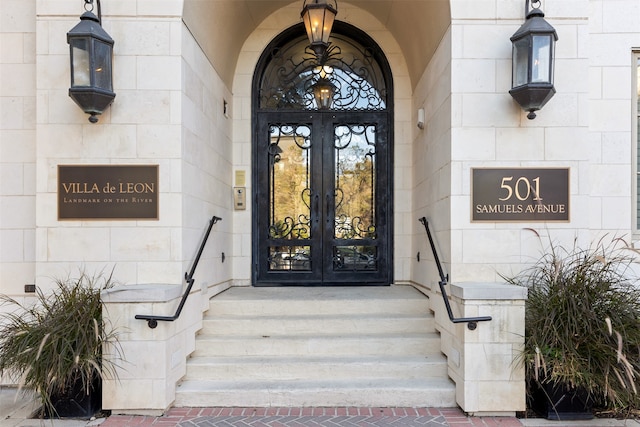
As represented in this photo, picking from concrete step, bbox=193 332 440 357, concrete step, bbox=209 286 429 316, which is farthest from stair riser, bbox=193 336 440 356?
concrete step, bbox=209 286 429 316

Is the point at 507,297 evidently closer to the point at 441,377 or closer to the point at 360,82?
the point at 441,377

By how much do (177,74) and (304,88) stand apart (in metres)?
2.17

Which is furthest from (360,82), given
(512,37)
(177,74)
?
(177,74)

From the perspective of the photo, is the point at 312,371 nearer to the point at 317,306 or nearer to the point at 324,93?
the point at 317,306

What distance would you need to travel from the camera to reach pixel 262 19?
5.25 m

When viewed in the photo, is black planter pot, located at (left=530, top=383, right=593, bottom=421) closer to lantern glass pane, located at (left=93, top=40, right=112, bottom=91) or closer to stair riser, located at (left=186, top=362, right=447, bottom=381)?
stair riser, located at (left=186, top=362, right=447, bottom=381)

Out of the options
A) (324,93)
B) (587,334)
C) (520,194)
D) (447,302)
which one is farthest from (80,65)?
(587,334)

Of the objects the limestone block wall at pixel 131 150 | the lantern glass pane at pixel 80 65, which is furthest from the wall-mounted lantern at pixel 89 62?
the limestone block wall at pixel 131 150

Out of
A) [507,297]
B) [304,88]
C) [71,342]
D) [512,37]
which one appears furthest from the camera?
[304,88]

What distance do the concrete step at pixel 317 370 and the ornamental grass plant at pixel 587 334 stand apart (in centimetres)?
85

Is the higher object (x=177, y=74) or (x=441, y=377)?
(x=177, y=74)

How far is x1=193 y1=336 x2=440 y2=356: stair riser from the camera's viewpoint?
3.75 metres

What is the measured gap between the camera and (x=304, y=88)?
17.5 ft

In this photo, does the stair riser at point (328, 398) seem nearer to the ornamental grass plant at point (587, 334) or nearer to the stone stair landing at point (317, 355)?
the stone stair landing at point (317, 355)
